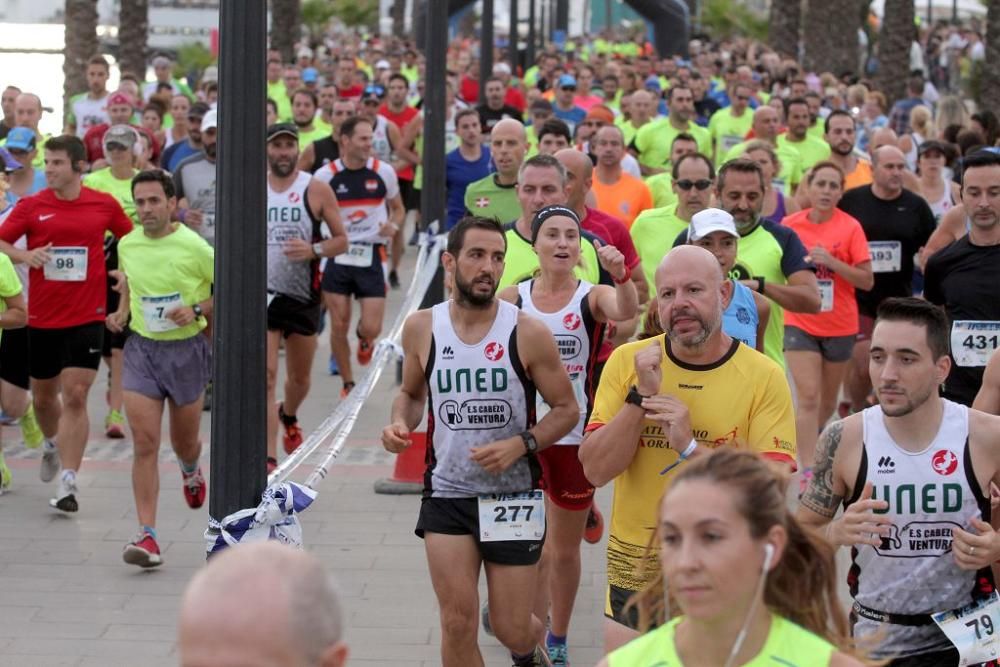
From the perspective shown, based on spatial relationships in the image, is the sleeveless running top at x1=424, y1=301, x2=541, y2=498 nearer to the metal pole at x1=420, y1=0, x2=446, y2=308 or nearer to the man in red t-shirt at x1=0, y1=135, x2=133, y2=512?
the man in red t-shirt at x1=0, y1=135, x2=133, y2=512

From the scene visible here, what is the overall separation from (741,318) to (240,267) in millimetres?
2174

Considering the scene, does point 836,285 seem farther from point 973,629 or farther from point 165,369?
point 973,629

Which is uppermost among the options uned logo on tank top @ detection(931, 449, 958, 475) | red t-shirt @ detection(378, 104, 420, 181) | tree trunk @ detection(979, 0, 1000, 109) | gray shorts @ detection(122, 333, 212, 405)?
tree trunk @ detection(979, 0, 1000, 109)

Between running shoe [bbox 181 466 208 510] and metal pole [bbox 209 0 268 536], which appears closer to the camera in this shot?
metal pole [bbox 209 0 268 536]

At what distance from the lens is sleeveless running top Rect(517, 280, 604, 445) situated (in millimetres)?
6930

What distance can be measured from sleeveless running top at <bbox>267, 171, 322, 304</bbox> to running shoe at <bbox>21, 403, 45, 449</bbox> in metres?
1.59

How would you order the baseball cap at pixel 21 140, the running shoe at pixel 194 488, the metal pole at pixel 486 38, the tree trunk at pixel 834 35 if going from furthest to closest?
the tree trunk at pixel 834 35 → the metal pole at pixel 486 38 → the baseball cap at pixel 21 140 → the running shoe at pixel 194 488

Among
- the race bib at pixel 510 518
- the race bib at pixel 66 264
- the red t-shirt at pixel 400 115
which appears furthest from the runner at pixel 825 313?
the red t-shirt at pixel 400 115

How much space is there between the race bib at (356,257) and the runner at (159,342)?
126 inches

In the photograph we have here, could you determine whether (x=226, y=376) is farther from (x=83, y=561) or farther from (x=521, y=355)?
(x=83, y=561)

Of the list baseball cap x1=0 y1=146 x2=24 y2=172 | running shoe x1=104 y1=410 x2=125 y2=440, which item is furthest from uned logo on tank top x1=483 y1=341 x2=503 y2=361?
running shoe x1=104 y1=410 x2=125 y2=440

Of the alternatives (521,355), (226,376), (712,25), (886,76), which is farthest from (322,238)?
(712,25)

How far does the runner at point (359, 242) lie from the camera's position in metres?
12.2

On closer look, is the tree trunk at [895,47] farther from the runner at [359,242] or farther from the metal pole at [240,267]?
the metal pole at [240,267]
